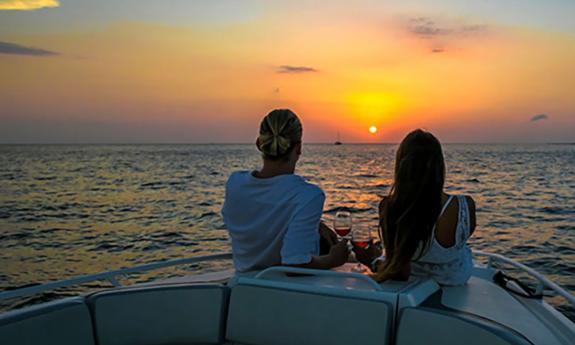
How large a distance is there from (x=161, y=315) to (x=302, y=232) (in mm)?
874

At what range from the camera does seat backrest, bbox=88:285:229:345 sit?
277 centimetres

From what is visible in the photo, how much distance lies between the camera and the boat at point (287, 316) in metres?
2.35

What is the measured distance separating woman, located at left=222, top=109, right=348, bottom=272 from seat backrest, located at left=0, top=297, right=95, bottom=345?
3.16 ft

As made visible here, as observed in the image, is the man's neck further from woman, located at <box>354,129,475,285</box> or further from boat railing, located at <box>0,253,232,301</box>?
boat railing, located at <box>0,253,232,301</box>

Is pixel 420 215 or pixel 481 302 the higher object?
pixel 420 215

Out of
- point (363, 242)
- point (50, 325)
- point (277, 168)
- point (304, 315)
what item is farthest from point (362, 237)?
point (50, 325)

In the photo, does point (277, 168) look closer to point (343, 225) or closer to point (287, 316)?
point (343, 225)

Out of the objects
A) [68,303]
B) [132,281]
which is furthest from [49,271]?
[68,303]

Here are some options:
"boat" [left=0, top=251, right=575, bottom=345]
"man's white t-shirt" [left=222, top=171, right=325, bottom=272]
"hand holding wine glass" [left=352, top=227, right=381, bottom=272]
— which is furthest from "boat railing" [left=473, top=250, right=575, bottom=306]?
"man's white t-shirt" [left=222, top=171, right=325, bottom=272]

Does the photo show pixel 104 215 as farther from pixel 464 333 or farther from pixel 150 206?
pixel 464 333

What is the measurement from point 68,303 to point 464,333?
189cm

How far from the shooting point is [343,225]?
3.26 m

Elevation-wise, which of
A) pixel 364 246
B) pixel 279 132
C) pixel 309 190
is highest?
pixel 279 132

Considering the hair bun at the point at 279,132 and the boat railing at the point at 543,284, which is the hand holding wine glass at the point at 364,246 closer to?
the hair bun at the point at 279,132
